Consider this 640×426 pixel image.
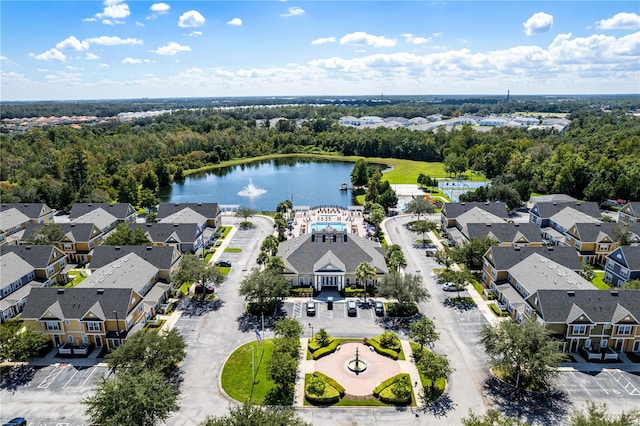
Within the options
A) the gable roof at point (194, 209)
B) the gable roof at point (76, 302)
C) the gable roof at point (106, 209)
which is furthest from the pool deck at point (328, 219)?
the gable roof at point (76, 302)

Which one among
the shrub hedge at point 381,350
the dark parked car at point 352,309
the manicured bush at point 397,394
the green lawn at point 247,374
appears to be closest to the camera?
the manicured bush at point 397,394

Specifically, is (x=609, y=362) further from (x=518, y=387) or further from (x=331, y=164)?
(x=331, y=164)

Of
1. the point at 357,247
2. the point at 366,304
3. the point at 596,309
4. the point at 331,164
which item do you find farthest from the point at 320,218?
the point at 331,164

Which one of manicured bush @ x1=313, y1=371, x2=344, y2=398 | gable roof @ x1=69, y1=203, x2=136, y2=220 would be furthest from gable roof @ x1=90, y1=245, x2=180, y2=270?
manicured bush @ x1=313, y1=371, x2=344, y2=398

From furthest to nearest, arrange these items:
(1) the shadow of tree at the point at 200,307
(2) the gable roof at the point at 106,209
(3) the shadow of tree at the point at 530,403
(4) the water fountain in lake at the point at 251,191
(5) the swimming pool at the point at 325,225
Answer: (4) the water fountain in lake at the point at 251,191 → (5) the swimming pool at the point at 325,225 → (2) the gable roof at the point at 106,209 → (1) the shadow of tree at the point at 200,307 → (3) the shadow of tree at the point at 530,403

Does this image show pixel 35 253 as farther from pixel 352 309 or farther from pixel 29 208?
pixel 352 309

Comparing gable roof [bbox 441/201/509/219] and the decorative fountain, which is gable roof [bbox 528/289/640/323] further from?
gable roof [bbox 441/201/509/219]

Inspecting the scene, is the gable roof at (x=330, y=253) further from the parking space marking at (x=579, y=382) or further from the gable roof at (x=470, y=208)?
the parking space marking at (x=579, y=382)
